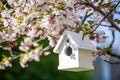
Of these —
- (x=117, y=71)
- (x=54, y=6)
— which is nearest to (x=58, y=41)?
(x=54, y=6)

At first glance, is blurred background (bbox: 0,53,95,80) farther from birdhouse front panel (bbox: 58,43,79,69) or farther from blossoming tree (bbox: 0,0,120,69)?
birdhouse front panel (bbox: 58,43,79,69)

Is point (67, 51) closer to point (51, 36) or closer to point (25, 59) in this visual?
point (51, 36)

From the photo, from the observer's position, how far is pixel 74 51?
14.1ft

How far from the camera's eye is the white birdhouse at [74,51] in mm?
4234

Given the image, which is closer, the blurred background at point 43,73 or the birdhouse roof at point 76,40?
the birdhouse roof at point 76,40

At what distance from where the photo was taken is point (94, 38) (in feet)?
15.0

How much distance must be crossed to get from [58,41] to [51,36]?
11 cm

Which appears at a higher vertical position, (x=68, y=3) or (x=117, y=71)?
(x=68, y=3)

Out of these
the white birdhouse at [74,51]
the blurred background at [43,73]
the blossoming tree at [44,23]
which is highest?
the blossoming tree at [44,23]

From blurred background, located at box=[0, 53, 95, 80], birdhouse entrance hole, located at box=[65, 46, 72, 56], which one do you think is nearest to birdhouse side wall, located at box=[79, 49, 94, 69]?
birdhouse entrance hole, located at box=[65, 46, 72, 56]

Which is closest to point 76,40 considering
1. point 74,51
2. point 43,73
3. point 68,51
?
point 74,51

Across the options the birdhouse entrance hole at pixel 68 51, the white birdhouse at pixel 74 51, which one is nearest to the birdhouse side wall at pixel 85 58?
the white birdhouse at pixel 74 51

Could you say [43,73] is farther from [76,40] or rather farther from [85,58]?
[76,40]

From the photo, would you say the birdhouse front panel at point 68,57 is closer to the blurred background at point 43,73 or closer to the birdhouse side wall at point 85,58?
the birdhouse side wall at point 85,58
